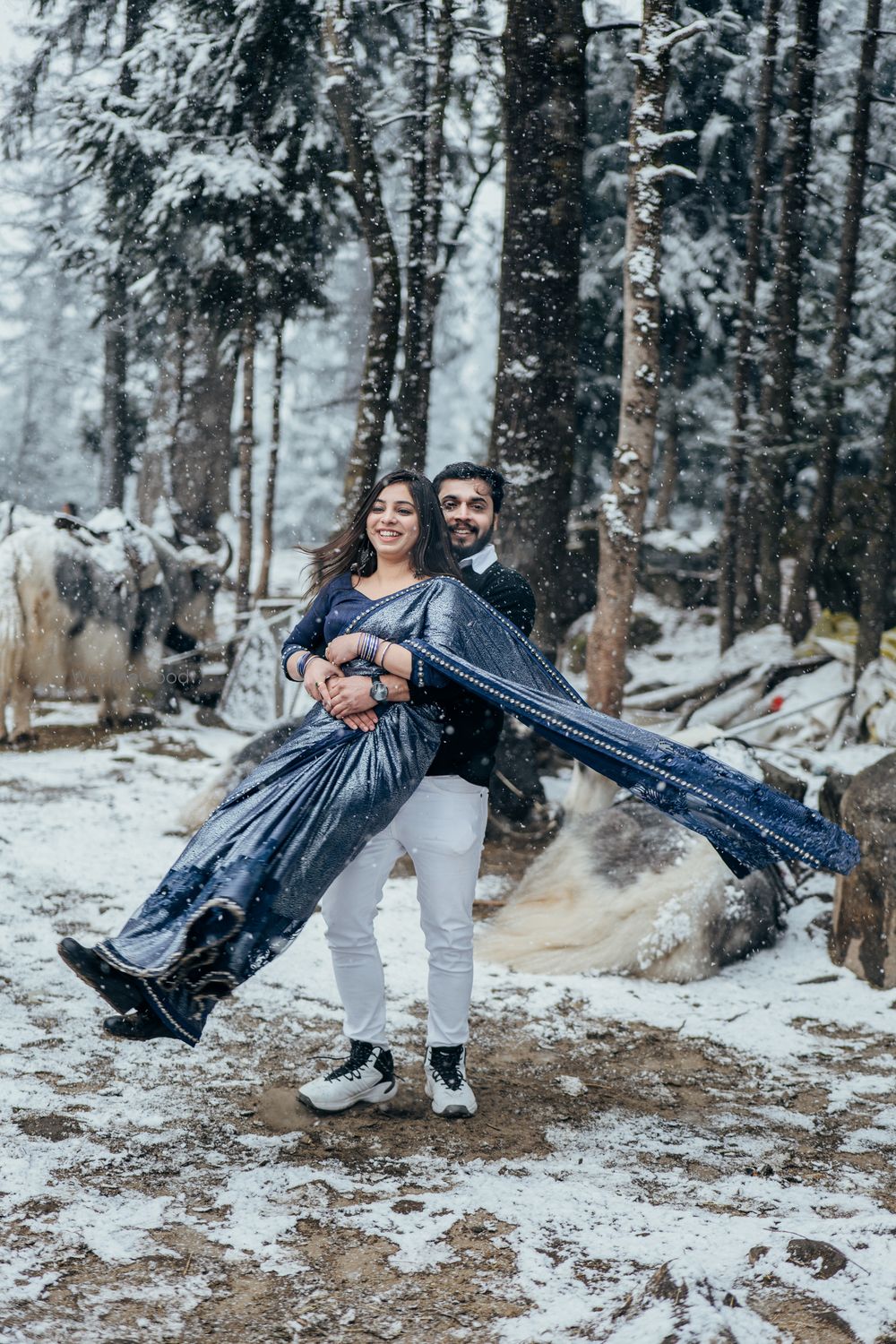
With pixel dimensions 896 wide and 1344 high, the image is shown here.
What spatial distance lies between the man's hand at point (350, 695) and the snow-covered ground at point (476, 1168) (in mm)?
1192

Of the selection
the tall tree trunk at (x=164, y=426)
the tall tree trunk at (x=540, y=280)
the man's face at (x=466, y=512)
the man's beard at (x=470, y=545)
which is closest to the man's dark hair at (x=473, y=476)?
the man's face at (x=466, y=512)

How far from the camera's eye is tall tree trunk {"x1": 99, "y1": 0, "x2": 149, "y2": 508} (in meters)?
12.4

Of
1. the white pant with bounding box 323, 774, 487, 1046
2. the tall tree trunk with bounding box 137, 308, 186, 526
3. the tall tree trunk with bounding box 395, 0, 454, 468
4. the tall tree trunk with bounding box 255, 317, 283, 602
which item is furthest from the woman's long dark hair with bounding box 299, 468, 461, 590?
the tall tree trunk with bounding box 137, 308, 186, 526

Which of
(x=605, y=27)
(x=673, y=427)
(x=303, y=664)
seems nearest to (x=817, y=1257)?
(x=303, y=664)

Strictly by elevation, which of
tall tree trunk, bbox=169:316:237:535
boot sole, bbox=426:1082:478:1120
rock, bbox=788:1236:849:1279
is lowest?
boot sole, bbox=426:1082:478:1120

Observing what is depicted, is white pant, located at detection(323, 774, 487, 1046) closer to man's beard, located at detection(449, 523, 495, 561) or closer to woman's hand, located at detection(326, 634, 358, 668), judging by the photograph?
woman's hand, located at detection(326, 634, 358, 668)

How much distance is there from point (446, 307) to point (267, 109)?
10.8 metres

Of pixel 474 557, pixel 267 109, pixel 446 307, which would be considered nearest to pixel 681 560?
pixel 446 307

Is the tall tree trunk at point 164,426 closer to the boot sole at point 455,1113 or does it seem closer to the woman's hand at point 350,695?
the woman's hand at point 350,695

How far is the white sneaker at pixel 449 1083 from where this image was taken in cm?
338

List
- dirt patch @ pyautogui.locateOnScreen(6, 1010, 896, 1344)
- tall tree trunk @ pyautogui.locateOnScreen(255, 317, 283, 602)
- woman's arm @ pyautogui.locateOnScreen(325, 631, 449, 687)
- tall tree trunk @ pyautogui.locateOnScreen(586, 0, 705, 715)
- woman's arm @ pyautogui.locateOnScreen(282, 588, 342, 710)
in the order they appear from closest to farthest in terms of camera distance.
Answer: dirt patch @ pyautogui.locateOnScreen(6, 1010, 896, 1344)
woman's arm @ pyautogui.locateOnScreen(325, 631, 449, 687)
woman's arm @ pyautogui.locateOnScreen(282, 588, 342, 710)
tall tree trunk @ pyautogui.locateOnScreen(586, 0, 705, 715)
tall tree trunk @ pyautogui.locateOnScreen(255, 317, 283, 602)

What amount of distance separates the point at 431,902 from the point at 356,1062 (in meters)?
0.55

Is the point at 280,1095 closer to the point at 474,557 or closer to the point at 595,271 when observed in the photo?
the point at 474,557

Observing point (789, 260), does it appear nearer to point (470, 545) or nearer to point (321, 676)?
point (470, 545)
